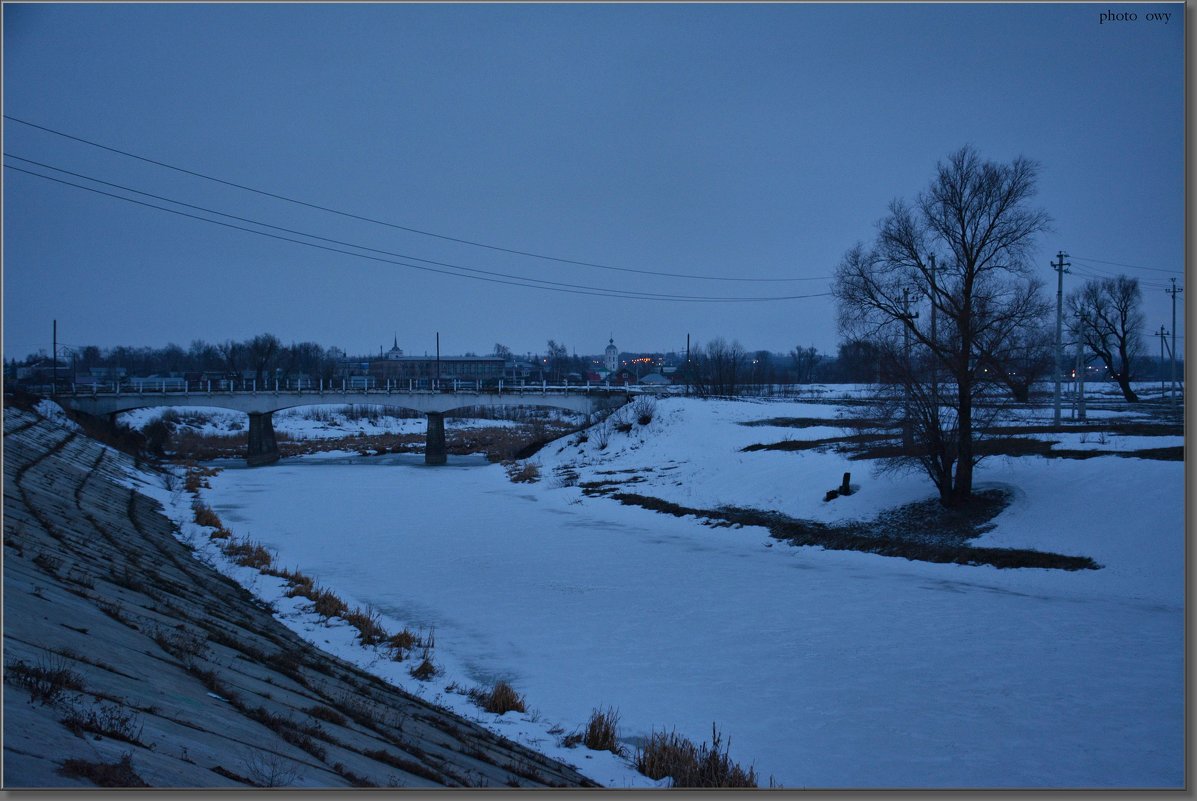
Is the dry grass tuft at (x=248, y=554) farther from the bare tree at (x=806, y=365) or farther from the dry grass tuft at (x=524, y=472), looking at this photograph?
the bare tree at (x=806, y=365)

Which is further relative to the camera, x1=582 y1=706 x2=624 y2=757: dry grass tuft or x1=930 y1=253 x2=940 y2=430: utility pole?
x1=930 y1=253 x2=940 y2=430: utility pole

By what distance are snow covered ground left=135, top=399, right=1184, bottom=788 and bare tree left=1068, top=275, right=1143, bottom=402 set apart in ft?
130

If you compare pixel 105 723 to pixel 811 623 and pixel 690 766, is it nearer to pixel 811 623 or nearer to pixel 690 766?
pixel 690 766

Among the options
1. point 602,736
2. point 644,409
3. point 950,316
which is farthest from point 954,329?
point 644,409

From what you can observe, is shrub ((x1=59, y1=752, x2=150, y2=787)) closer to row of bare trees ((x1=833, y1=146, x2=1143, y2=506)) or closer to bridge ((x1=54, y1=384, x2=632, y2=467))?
row of bare trees ((x1=833, y1=146, x2=1143, y2=506))

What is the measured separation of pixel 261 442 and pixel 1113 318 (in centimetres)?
7398

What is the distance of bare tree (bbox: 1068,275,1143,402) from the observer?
6203 centimetres

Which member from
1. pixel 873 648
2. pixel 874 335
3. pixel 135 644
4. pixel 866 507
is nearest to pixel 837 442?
pixel 866 507

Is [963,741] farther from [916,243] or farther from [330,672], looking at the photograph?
[916,243]

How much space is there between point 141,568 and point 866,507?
24177 millimetres

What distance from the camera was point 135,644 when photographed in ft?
32.4

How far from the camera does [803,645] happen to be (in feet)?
53.4

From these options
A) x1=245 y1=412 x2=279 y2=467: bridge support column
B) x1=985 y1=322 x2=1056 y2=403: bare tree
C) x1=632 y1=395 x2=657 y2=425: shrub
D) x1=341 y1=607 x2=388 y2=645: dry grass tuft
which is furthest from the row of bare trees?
x1=245 y1=412 x2=279 y2=467: bridge support column

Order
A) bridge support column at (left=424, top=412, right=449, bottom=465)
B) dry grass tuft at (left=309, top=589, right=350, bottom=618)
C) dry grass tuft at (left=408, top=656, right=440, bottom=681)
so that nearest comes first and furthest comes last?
dry grass tuft at (left=408, top=656, right=440, bottom=681), dry grass tuft at (left=309, top=589, right=350, bottom=618), bridge support column at (left=424, top=412, right=449, bottom=465)
